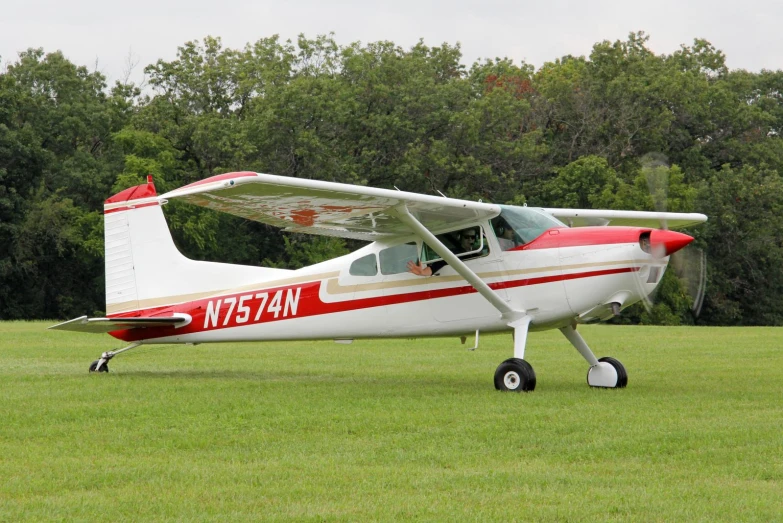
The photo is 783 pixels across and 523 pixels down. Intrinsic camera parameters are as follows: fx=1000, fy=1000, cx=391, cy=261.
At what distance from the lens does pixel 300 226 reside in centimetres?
1380

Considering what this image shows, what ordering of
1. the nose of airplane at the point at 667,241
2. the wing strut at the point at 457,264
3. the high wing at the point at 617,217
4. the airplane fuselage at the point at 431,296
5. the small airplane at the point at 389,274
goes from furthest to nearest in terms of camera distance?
the high wing at the point at 617,217 < the wing strut at the point at 457,264 < the airplane fuselage at the point at 431,296 < the small airplane at the point at 389,274 < the nose of airplane at the point at 667,241

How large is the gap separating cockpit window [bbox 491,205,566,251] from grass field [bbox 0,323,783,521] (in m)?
1.91

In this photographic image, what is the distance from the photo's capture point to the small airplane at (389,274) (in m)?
11.8

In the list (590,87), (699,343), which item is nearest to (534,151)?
(590,87)

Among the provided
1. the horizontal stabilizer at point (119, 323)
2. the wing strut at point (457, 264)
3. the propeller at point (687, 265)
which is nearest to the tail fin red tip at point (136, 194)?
the horizontal stabilizer at point (119, 323)

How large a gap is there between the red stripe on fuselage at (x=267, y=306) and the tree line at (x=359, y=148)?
107 feet

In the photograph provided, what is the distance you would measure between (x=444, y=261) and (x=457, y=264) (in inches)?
31.7

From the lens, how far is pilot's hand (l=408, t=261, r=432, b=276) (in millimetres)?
13148

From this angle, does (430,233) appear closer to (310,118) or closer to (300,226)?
(300,226)

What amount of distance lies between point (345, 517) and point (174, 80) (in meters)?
52.6

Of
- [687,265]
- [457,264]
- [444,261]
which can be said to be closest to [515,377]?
[457,264]

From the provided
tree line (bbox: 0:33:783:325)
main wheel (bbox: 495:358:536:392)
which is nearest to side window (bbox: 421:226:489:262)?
main wheel (bbox: 495:358:536:392)

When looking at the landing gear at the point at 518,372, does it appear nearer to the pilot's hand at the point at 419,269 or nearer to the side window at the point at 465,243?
the side window at the point at 465,243

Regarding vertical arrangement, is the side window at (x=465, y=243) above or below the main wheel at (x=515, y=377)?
above
